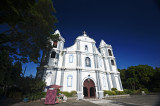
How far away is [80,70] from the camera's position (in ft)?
51.8

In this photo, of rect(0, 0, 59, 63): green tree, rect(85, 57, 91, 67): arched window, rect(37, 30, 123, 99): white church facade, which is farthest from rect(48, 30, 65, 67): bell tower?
rect(85, 57, 91, 67): arched window

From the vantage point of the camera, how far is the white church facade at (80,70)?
1456cm

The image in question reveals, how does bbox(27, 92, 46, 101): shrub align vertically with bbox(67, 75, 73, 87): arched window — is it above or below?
below

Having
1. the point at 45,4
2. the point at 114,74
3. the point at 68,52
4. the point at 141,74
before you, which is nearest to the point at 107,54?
the point at 114,74

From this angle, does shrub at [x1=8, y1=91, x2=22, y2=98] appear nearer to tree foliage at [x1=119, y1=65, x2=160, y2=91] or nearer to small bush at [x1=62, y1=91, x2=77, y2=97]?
small bush at [x1=62, y1=91, x2=77, y2=97]

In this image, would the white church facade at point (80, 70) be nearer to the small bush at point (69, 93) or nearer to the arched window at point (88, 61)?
the arched window at point (88, 61)

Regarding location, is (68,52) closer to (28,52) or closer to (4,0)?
(28,52)

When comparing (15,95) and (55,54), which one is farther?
(55,54)

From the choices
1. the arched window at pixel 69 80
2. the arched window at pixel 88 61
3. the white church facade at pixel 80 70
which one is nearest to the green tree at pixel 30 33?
the white church facade at pixel 80 70

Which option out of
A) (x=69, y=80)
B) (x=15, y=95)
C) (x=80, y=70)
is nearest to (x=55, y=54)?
(x=69, y=80)

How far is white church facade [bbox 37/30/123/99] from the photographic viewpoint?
573 inches

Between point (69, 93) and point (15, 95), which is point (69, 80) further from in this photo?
point (15, 95)

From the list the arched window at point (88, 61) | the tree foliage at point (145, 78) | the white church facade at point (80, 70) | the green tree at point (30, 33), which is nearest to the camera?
the green tree at point (30, 33)

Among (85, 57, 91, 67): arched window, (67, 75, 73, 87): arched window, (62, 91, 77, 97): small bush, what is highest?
(85, 57, 91, 67): arched window
